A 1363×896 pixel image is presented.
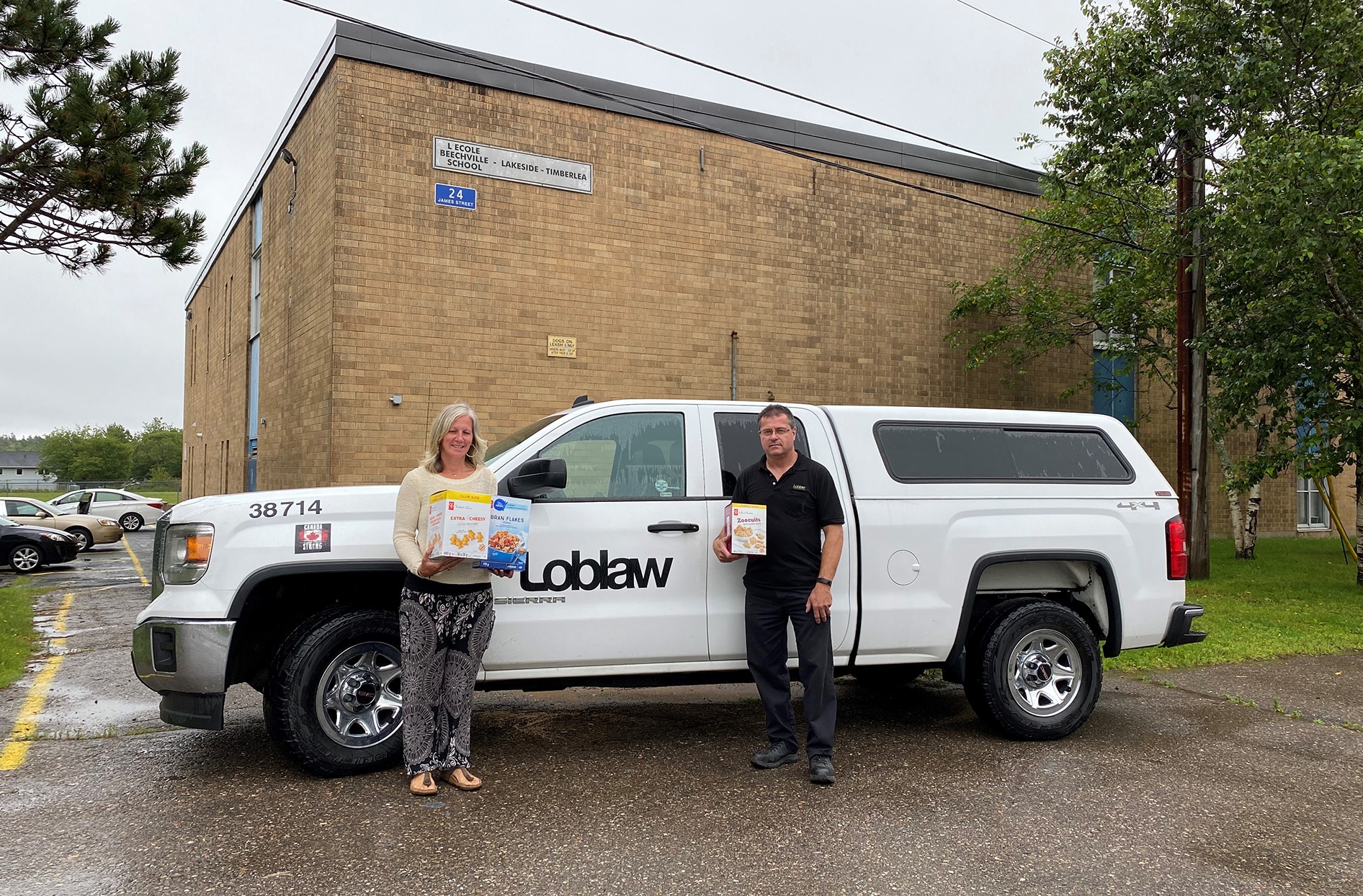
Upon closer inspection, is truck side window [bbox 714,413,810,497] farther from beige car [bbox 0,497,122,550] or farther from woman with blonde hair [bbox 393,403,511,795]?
beige car [bbox 0,497,122,550]

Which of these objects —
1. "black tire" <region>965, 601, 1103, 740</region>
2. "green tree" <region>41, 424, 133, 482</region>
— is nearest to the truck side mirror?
"black tire" <region>965, 601, 1103, 740</region>

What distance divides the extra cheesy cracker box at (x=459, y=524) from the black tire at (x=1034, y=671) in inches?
120

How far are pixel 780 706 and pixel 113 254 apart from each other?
11.5 meters

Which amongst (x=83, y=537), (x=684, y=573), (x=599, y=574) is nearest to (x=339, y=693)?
(x=599, y=574)

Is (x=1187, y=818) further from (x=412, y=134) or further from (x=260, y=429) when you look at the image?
(x=260, y=429)

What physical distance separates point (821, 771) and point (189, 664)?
3091 mm

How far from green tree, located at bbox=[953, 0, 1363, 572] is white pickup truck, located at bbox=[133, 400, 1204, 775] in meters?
7.41

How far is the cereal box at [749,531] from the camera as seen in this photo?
490cm

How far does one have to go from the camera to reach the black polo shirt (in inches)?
195

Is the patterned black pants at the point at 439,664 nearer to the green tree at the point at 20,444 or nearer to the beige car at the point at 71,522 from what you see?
the beige car at the point at 71,522

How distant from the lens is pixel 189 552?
15.9 feet

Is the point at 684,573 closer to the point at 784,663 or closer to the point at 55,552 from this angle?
the point at 784,663

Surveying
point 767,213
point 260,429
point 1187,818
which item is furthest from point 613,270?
point 1187,818

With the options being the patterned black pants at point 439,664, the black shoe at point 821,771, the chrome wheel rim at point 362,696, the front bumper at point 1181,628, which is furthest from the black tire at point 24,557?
the front bumper at point 1181,628
